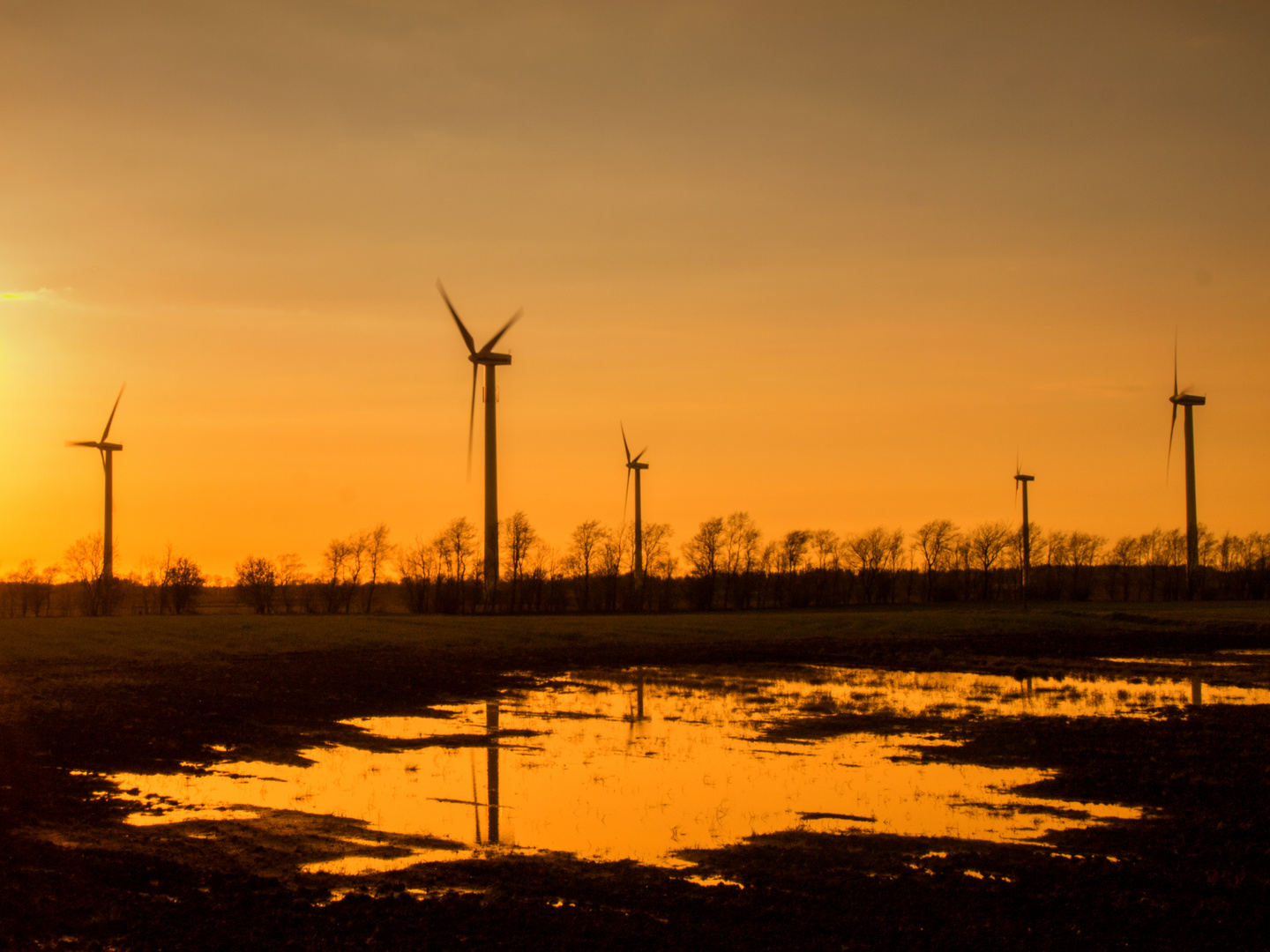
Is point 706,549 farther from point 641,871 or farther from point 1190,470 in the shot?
point 641,871

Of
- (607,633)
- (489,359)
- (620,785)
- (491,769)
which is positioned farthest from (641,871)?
(489,359)

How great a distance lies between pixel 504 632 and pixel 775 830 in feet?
159

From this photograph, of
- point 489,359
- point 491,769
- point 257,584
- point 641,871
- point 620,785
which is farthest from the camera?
point 257,584

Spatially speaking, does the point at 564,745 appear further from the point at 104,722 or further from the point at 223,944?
the point at 223,944

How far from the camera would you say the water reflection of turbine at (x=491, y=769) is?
14641 millimetres

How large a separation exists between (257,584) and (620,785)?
118705 millimetres

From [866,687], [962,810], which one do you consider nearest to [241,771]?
[962,810]

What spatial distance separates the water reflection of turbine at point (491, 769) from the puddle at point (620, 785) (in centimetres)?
6

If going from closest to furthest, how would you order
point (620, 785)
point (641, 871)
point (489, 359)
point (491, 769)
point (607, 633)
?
point (641, 871)
point (620, 785)
point (491, 769)
point (607, 633)
point (489, 359)

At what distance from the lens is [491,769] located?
1888cm

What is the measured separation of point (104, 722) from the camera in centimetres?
2259

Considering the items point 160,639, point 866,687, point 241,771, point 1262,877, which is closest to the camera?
point 1262,877

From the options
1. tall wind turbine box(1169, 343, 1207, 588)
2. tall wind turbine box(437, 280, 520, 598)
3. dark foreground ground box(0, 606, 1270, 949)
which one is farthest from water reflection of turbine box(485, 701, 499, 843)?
tall wind turbine box(1169, 343, 1207, 588)

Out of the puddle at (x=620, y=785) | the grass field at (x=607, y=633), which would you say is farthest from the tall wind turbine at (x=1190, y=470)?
the puddle at (x=620, y=785)
